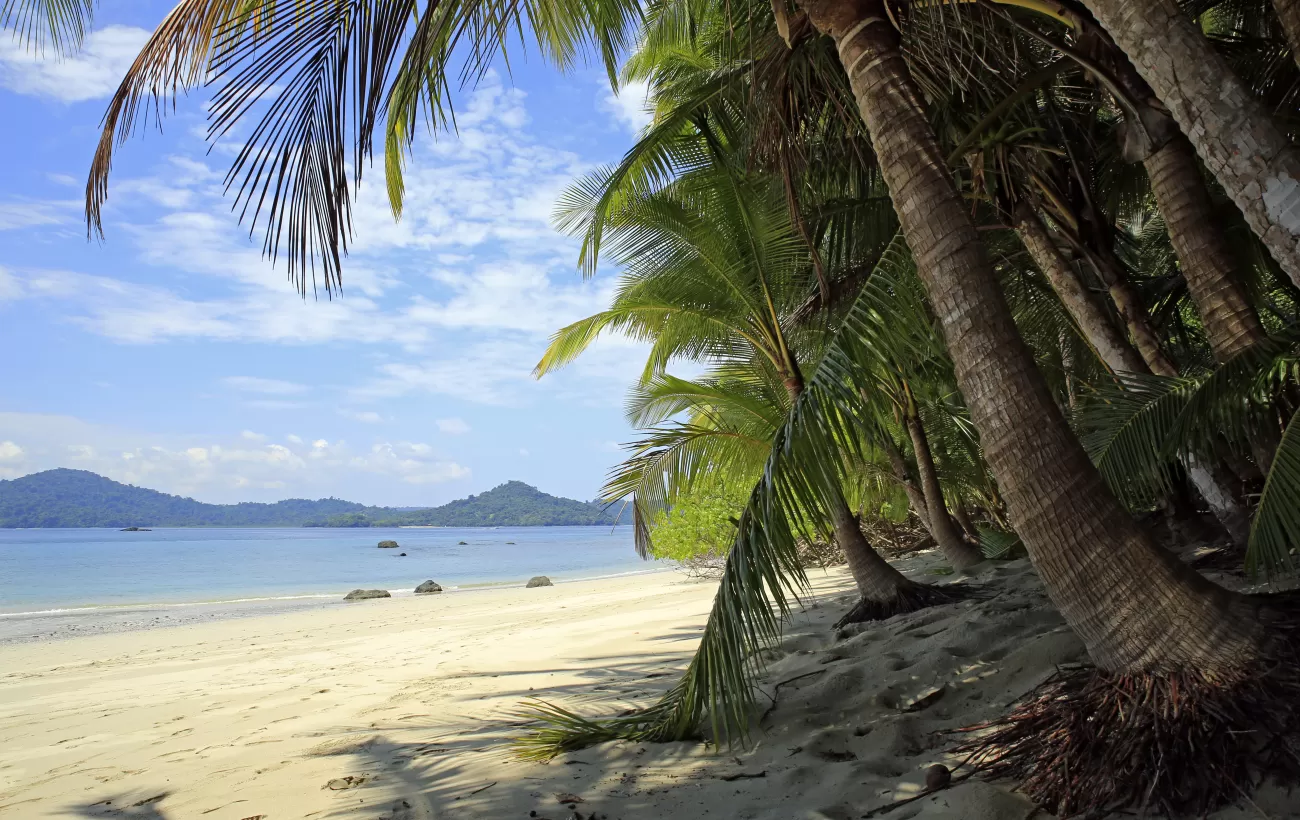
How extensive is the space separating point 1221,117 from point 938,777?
8.13ft

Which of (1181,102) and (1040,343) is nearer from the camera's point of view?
(1181,102)

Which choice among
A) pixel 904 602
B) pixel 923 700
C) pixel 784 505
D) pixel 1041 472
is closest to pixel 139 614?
pixel 904 602

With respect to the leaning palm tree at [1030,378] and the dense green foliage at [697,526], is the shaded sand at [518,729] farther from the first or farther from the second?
the dense green foliage at [697,526]

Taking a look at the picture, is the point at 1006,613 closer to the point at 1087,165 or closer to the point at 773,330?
the point at 773,330

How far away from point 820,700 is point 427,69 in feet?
11.6

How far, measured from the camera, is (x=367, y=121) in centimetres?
271

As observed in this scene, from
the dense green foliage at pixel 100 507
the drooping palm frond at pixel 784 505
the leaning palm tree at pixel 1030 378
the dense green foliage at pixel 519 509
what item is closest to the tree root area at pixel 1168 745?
the leaning palm tree at pixel 1030 378

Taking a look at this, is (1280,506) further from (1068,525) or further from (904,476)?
(904,476)

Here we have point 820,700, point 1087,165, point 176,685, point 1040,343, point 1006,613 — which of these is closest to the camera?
point 820,700

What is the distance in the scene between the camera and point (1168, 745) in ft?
7.28

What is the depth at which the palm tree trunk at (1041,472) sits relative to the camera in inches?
93.7

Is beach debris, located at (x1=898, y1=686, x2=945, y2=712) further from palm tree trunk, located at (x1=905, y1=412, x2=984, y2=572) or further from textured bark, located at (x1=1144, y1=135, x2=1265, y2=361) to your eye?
palm tree trunk, located at (x1=905, y1=412, x2=984, y2=572)

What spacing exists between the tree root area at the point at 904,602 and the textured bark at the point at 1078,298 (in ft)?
6.88

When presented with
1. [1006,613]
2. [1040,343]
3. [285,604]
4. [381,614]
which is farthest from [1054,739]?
[285,604]
